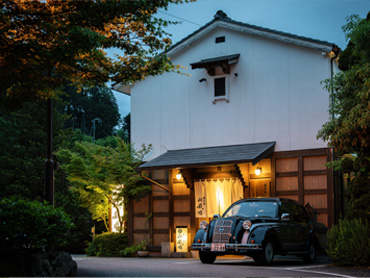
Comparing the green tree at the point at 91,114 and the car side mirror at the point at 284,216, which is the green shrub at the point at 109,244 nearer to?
the car side mirror at the point at 284,216

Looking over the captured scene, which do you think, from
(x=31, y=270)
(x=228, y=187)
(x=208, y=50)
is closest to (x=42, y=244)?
(x=31, y=270)

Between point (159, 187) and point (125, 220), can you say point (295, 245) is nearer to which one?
point (159, 187)

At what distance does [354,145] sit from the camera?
12.4 metres

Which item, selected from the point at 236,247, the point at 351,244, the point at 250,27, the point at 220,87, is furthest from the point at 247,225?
the point at 250,27

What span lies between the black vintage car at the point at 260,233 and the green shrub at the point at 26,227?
16.3ft

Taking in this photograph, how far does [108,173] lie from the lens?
22266mm

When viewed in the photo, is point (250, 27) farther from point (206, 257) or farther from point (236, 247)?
point (236, 247)

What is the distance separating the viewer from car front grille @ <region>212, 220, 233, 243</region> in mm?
13938

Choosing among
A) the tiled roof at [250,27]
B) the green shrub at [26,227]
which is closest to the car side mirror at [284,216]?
the green shrub at [26,227]

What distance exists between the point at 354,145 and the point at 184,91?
10.4m

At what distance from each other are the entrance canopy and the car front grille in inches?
139

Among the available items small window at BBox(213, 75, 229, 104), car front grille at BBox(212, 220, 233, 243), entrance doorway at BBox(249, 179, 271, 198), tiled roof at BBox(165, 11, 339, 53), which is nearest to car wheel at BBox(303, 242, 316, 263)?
car front grille at BBox(212, 220, 233, 243)

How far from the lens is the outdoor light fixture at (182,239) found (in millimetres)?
20031

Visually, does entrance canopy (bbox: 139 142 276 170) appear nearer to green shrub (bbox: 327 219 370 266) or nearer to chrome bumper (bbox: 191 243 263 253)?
chrome bumper (bbox: 191 243 263 253)
